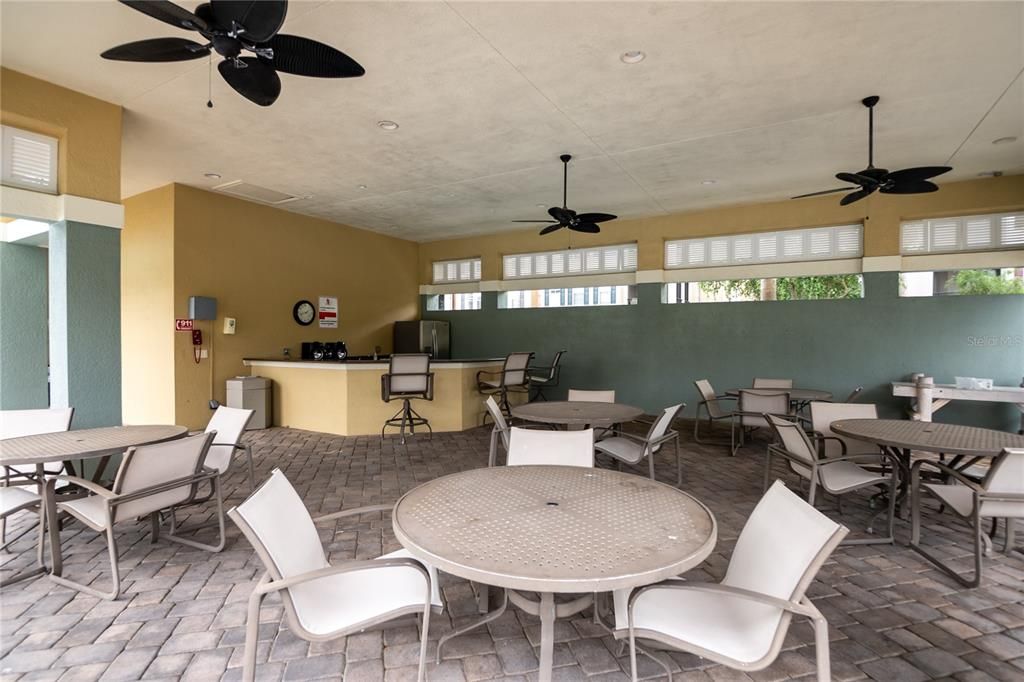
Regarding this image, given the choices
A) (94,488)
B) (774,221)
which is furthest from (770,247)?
→ (94,488)

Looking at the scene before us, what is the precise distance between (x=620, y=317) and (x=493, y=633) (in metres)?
6.77

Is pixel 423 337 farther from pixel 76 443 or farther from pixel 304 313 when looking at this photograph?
pixel 76 443

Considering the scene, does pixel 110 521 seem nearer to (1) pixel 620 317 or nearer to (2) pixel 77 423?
(2) pixel 77 423

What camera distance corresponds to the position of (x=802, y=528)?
1.48 meters

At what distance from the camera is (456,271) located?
10.1 meters

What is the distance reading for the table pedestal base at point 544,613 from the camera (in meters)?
1.47

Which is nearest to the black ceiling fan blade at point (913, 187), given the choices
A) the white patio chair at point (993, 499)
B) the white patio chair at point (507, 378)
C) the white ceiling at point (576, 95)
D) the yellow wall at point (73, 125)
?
the white ceiling at point (576, 95)

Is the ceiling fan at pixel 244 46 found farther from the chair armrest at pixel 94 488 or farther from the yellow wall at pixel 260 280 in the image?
the yellow wall at pixel 260 280

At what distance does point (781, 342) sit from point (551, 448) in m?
5.89

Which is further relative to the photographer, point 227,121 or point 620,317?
point 620,317

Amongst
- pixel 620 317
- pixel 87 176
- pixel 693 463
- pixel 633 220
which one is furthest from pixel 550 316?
pixel 87 176

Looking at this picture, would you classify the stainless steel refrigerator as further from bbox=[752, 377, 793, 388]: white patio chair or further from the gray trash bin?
bbox=[752, 377, 793, 388]: white patio chair

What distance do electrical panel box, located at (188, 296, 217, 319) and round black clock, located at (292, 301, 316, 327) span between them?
1.42m

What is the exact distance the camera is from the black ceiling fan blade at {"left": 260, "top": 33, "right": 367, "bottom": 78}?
2336mm
